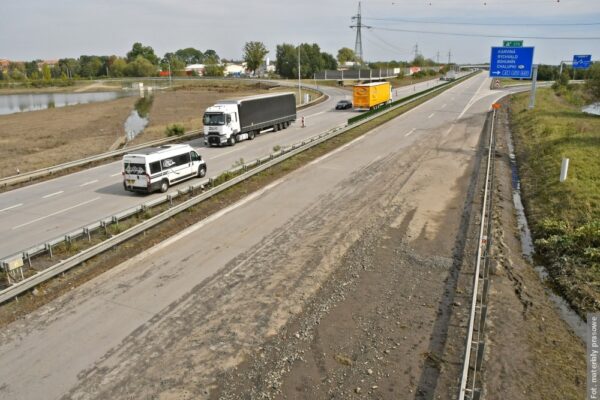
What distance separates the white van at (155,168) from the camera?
20.1 metres

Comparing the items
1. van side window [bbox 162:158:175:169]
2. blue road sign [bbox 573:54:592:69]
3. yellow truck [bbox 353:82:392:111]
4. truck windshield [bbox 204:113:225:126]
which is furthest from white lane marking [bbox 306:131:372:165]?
blue road sign [bbox 573:54:592:69]

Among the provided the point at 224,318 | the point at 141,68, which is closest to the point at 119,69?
the point at 141,68

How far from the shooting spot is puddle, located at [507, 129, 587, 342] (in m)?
10.8

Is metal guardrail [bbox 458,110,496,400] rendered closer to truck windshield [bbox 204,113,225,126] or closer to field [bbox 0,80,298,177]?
truck windshield [bbox 204,113,225,126]

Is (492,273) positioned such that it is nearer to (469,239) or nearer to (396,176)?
(469,239)

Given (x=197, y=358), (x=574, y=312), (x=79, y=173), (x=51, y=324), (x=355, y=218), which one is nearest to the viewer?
(x=197, y=358)

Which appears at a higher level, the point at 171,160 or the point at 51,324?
the point at 171,160

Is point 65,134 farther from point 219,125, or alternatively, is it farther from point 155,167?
point 155,167

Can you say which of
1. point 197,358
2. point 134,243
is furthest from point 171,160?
point 197,358

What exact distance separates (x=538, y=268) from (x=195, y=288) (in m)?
10.6

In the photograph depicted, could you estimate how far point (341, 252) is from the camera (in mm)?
14109

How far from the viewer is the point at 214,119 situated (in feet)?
105

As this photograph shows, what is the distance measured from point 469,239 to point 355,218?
13.9ft

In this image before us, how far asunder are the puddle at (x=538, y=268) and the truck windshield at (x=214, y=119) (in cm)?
1958
